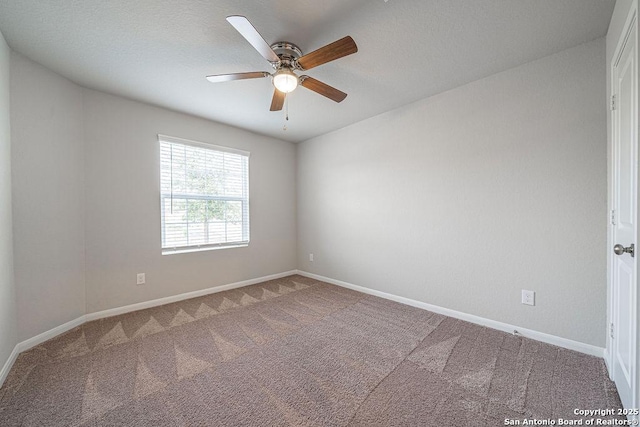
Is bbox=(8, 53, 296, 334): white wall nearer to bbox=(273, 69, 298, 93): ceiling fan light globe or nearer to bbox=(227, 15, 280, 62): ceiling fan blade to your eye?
bbox=(273, 69, 298, 93): ceiling fan light globe

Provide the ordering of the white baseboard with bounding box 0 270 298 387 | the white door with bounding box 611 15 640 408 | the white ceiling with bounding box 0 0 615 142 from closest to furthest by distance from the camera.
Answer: the white door with bounding box 611 15 640 408
the white ceiling with bounding box 0 0 615 142
the white baseboard with bounding box 0 270 298 387

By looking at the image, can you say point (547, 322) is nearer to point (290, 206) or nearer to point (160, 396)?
point (160, 396)

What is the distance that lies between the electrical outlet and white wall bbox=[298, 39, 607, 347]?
3 centimetres

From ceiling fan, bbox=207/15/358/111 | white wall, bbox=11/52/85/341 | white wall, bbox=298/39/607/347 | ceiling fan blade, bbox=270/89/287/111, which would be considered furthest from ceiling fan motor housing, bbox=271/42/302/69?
white wall, bbox=11/52/85/341

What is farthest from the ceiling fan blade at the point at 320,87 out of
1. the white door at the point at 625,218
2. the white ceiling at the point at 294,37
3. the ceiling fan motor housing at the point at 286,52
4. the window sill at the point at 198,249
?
the window sill at the point at 198,249

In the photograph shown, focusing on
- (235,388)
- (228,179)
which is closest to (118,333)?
(235,388)

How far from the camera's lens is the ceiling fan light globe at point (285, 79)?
187cm

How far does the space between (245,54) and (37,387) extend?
2.79 metres

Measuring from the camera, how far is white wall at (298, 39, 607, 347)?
6.33ft

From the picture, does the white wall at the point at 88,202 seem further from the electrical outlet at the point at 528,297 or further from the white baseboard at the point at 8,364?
the electrical outlet at the point at 528,297

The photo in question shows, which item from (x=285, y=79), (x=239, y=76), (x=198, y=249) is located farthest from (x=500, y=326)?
(x=198, y=249)

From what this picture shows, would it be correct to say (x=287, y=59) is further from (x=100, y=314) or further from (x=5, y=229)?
(x=100, y=314)

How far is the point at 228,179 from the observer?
3699 millimetres

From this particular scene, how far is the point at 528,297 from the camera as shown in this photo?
2.19m
